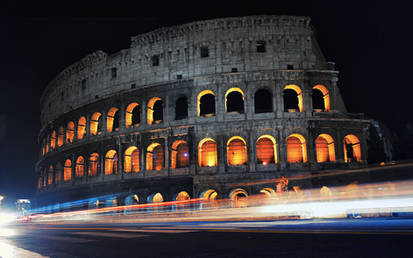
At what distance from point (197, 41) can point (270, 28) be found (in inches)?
232

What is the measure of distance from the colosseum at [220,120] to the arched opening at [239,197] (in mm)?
151

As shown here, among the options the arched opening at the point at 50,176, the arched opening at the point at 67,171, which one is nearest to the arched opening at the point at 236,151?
the arched opening at the point at 67,171

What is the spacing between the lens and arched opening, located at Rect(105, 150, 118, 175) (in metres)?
29.7

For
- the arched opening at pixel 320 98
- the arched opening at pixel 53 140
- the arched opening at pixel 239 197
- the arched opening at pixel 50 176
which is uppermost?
the arched opening at pixel 320 98

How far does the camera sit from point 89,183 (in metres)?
30.0

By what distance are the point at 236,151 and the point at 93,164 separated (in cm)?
1400

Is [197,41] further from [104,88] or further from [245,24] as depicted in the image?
[104,88]

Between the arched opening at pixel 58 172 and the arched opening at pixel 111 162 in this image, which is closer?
the arched opening at pixel 111 162

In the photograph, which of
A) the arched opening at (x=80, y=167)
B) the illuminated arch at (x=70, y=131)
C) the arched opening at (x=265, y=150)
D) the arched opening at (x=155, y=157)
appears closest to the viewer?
the arched opening at (x=265, y=150)

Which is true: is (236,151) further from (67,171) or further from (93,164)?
(67,171)

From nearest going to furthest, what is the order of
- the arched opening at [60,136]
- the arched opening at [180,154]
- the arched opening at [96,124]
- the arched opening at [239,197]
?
the arched opening at [239,197] < the arched opening at [180,154] < the arched opening at [96,124] < the arched opening at [60,136]

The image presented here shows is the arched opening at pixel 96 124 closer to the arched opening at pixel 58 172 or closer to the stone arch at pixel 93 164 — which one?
the stone arch at pixel 93 164

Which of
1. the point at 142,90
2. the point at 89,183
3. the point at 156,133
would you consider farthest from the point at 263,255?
the point at 89,183

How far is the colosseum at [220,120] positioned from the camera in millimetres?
24859
